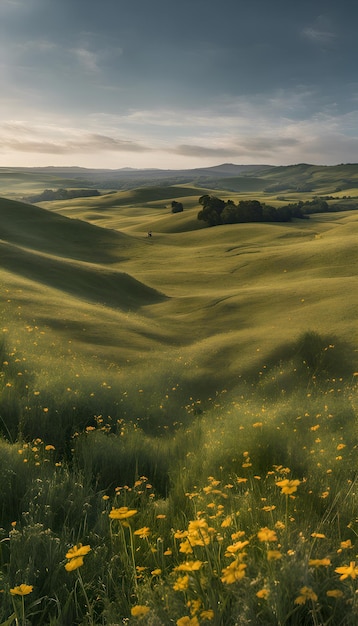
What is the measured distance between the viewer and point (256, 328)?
96.8 feet

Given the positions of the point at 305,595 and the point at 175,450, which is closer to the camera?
the point at 305,595

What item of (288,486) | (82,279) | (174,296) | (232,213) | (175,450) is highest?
(232,213)

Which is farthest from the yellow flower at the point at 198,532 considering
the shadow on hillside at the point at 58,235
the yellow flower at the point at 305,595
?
the shadow on hillside at the point at 58,235

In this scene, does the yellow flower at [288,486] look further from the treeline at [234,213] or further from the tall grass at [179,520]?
the treeline at [234,213]

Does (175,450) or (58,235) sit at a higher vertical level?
(58,235)

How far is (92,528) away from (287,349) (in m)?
18.5

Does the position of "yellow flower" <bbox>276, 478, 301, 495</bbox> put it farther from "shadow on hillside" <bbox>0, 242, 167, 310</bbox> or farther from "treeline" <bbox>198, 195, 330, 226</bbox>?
"treeline" <bbox>198, 195, 330, 226</bbox>

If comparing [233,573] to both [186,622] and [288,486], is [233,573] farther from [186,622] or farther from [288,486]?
[288,486]

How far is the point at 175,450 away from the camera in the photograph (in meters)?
11.6

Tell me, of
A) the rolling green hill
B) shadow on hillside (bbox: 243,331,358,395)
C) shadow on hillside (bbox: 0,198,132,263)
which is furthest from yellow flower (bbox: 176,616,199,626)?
shadow on hillside (bbox: 0,198,132,263)

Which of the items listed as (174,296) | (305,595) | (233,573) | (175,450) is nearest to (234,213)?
(174,296)

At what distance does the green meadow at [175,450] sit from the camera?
165 inches

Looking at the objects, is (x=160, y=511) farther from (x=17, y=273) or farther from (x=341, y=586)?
(x=17, y=273)

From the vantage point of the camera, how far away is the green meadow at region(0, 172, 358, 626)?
4180mm
